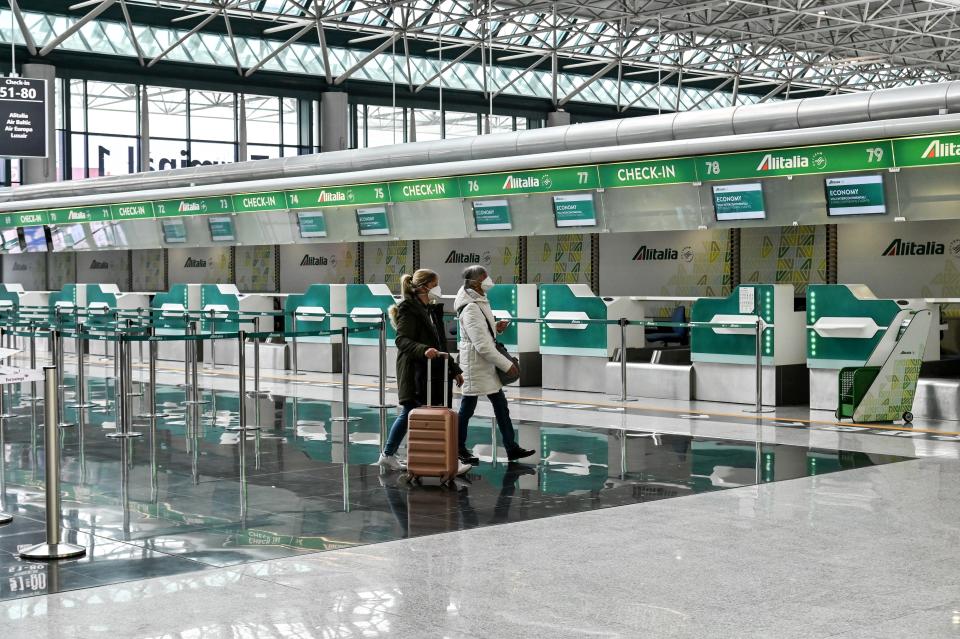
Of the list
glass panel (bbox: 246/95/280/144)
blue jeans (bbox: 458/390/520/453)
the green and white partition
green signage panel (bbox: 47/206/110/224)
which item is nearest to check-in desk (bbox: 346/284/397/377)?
the green and white partition

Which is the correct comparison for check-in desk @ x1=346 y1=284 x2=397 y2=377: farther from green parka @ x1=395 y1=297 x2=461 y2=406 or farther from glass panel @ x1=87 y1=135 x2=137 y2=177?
glass panel @ x1=87 y1=135 x2=137 y2=177

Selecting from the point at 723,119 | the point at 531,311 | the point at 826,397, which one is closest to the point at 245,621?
the point at 826,397

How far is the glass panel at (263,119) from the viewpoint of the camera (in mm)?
33844

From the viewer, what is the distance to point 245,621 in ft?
16.4

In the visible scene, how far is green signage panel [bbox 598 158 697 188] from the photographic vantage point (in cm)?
1477

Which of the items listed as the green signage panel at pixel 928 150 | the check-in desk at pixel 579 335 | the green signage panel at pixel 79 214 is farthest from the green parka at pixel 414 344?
the green signage panel at pixel 79 214

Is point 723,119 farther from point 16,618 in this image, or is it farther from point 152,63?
point 152,63

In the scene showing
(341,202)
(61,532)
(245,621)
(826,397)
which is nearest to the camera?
(245,621)

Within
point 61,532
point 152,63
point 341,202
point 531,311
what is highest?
point 152,63

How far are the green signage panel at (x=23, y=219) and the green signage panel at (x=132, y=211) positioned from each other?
9.67 ft

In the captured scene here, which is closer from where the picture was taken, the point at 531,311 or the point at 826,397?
the point at 826,397

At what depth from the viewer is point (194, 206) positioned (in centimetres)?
2239

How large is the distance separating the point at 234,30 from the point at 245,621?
96.7ft

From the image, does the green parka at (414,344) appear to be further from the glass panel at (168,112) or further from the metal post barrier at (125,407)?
the glass panel at (168,112)
